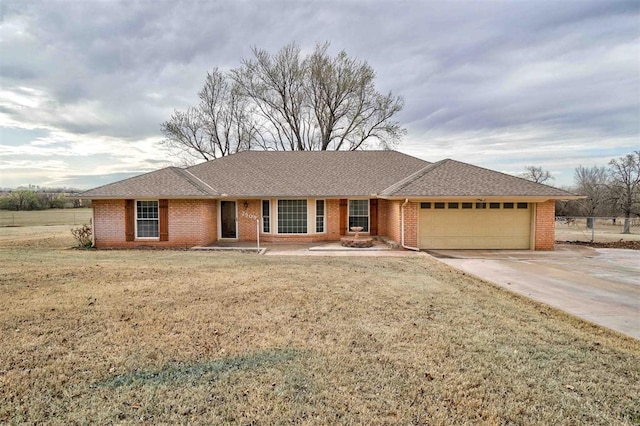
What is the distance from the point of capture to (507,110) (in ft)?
65.9

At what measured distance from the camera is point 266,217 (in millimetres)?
15953

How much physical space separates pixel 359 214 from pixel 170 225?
28.2ft

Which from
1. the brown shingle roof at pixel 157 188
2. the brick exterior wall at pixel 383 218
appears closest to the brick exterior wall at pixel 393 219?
the brick exterior wall at pixel 383 218

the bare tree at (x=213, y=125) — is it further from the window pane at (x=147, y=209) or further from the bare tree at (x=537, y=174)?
the bare tree at (x=537, y=174)

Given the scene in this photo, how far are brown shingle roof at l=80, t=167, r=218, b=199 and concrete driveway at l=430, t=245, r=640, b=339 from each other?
33.9 feet

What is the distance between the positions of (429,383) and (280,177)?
47.1 feet

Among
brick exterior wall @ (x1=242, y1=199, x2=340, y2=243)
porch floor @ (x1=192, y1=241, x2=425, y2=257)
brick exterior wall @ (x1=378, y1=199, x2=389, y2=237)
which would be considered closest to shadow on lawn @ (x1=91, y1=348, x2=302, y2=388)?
porch floor @ (x1=192, y1=241, x2=425, y2=257)

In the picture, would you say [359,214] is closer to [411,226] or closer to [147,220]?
[411,226]

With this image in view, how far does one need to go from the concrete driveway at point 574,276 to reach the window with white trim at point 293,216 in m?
6.04

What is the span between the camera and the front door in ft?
53.9

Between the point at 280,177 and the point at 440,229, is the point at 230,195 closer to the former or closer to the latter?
the point at 280,177

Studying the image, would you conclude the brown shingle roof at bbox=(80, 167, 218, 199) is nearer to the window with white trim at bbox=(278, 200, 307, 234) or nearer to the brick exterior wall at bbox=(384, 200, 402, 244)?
the window with white trim at bbox=(278, 200, 307, 234)

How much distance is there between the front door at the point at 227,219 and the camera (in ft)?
53.9

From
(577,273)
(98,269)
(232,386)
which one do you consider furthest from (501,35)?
(98,269)
